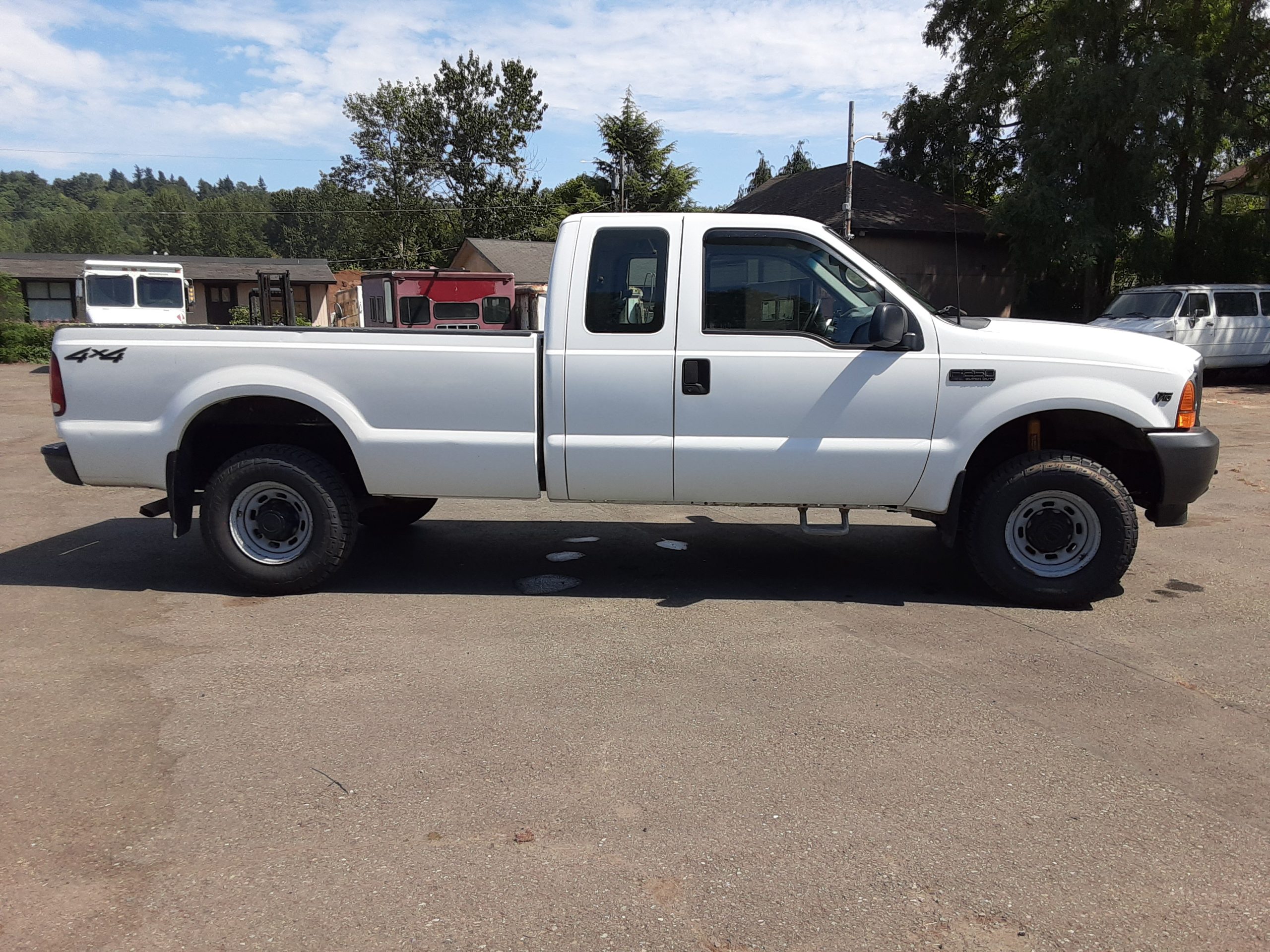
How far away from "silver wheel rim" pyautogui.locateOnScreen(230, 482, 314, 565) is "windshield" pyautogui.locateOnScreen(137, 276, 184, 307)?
71.4 ft

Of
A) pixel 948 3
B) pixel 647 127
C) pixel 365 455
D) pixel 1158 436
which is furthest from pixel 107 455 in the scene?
pixel 647 127

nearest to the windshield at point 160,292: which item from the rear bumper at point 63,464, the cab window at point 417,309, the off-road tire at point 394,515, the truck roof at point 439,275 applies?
the truck roof at point 439,275

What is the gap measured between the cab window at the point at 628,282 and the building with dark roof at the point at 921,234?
22.3 metres

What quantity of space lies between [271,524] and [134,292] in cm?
2223

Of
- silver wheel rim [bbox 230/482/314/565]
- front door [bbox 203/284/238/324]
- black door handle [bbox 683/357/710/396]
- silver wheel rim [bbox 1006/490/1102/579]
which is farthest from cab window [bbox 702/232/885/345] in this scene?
front door [bbox 203/284/238/324]

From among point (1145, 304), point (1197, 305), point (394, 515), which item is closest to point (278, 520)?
point (394, 515)

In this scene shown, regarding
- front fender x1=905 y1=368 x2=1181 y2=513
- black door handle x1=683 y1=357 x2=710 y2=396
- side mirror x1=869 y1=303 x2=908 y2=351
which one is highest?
side mirror x1=869 y1=303 x2=908 y2=351

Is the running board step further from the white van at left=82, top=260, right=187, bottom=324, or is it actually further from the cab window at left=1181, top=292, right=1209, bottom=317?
the white van at left=82, top=260, right=187, bottom=324

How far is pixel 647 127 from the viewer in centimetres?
5288

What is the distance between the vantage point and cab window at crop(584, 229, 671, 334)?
577 centimetres

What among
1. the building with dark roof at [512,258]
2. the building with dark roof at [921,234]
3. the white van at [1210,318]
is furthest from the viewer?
the building with dark roof at [512,258]

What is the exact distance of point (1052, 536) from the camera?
5922mm

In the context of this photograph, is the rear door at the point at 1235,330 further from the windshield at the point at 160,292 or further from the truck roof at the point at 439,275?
the windshield at the point at 160,292

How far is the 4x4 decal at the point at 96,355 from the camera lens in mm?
5902
